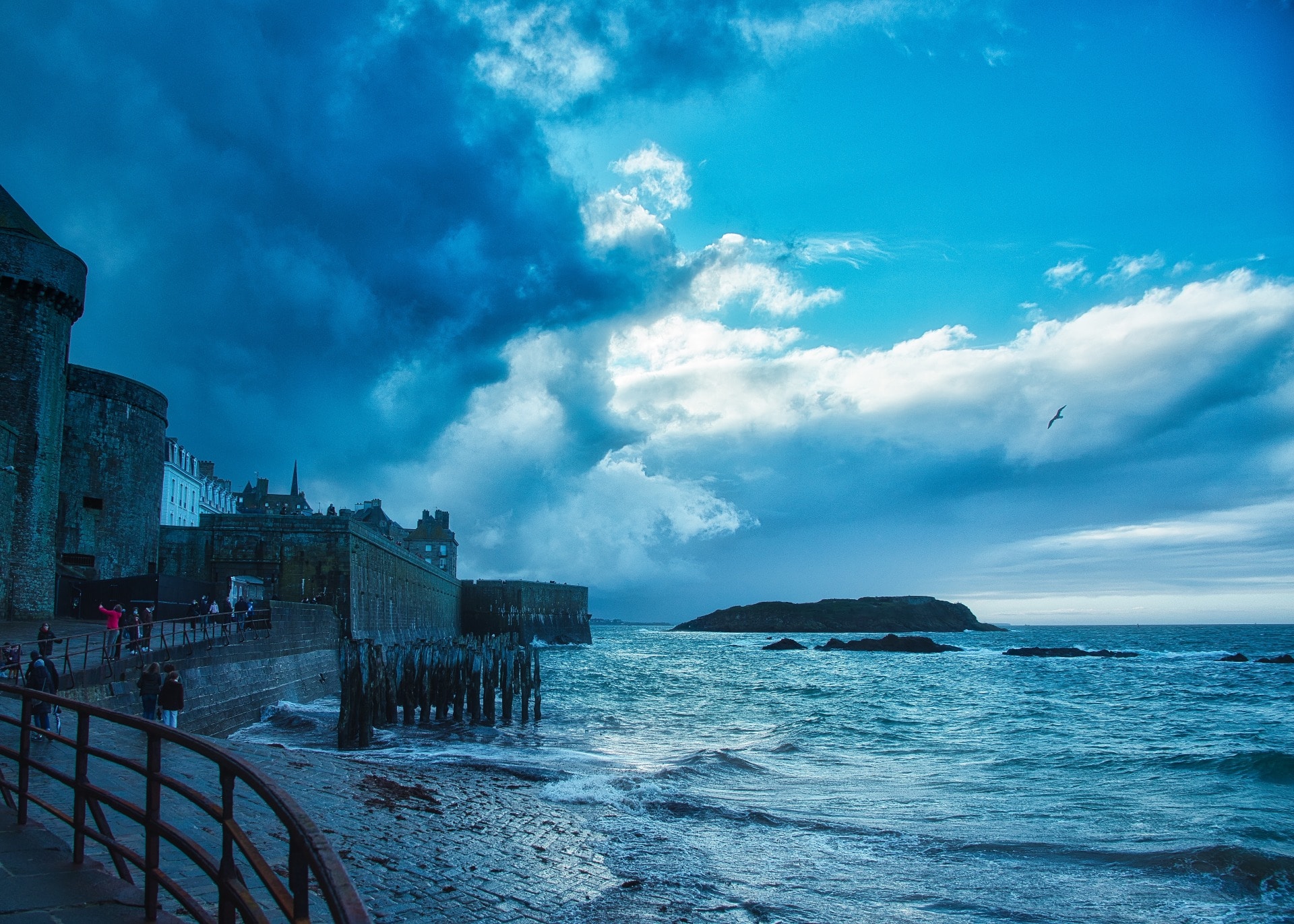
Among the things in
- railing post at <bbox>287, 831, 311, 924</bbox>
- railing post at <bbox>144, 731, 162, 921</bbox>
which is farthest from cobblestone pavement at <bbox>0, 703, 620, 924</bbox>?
railing post at <bbox>287, 831, 311, 924</bbox>

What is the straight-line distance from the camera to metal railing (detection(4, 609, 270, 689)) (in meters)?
13.0

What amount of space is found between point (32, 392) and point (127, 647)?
15.6 metres

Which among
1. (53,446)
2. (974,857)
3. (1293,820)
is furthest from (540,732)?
(53,446)

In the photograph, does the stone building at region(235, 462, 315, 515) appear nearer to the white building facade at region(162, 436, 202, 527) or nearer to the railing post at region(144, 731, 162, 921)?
the white building facade at region(162, 436, 202, 527)

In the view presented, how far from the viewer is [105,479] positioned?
101ft

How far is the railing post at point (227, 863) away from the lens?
298cm

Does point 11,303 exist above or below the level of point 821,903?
above

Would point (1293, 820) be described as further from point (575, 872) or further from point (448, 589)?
point (448, 589)

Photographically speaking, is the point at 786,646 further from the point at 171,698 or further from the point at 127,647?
the point at 171,698

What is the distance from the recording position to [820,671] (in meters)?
51.6

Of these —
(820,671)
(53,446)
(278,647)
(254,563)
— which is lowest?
(820,671)

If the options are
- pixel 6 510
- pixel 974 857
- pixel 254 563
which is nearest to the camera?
pixel 974 857

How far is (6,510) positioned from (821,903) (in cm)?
2709

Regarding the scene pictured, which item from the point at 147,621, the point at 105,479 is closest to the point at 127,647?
the point at 147,621
